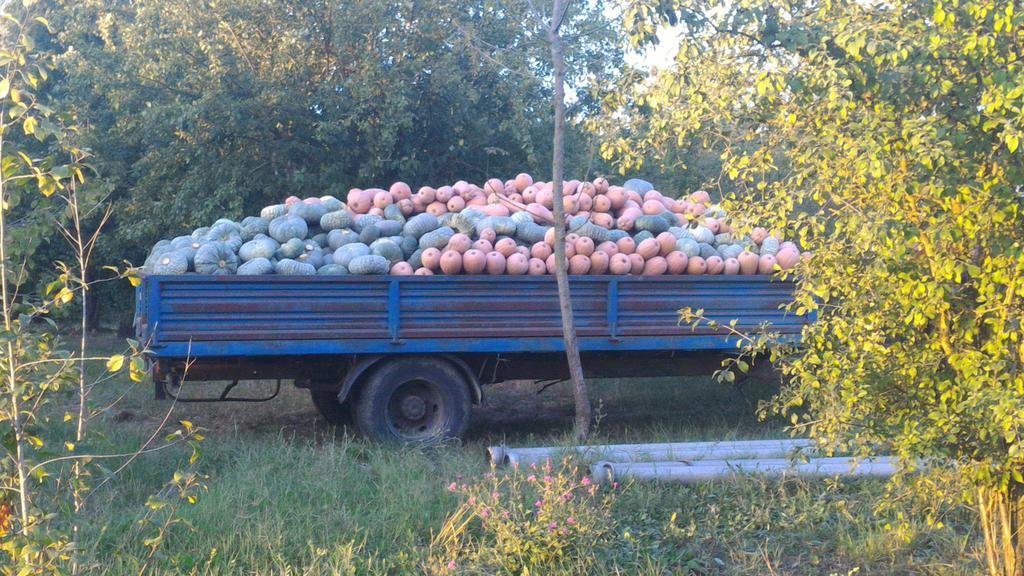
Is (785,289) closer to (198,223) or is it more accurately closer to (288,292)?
(288,292)

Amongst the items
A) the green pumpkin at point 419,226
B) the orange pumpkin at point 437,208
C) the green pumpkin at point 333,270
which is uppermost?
the orange pumpkin at point 437,208

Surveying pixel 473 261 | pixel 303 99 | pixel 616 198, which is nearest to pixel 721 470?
pixel 473 261

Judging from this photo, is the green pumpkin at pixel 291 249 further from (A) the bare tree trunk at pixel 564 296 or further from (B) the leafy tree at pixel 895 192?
(B) the leafy tree at pixel 895 192

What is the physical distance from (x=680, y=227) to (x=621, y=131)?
13.3ft

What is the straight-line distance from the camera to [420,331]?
336 inches

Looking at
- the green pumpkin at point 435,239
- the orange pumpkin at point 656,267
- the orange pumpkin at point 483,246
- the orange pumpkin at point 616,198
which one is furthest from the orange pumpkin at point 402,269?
the orange pumpkin at point 616,198

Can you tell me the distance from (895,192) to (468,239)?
5385mm

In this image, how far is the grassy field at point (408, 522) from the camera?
17.1 ft

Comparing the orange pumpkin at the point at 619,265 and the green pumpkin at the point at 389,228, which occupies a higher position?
the green pumpkin at the point at 389,228

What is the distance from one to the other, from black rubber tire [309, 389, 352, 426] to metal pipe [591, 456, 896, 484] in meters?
4.05

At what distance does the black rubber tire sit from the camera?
32.4 ft

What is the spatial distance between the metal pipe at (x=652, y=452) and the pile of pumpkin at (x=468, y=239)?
1890mm

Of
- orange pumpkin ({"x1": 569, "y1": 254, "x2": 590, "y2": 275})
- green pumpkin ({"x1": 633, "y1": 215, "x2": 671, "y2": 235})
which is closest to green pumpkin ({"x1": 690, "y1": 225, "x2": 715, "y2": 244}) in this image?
green pumpkin ({"x1": 633, "y1": 215, "x2": 671, "y2": 235})

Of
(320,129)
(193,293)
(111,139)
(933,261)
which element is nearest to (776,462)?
(933,261)
